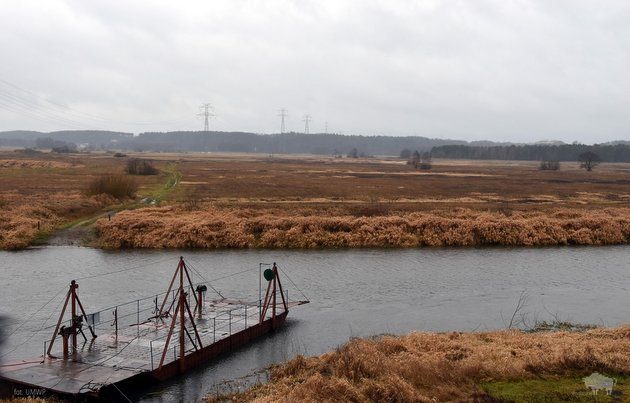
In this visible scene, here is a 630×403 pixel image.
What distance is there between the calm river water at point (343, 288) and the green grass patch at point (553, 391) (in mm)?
9051

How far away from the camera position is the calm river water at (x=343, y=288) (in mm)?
27797

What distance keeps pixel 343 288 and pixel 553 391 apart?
1968cm

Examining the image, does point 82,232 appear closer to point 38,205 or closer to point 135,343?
point 38,205

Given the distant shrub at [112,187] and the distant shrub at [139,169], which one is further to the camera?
the distant shrub at [139,169]

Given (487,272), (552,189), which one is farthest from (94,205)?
(552,189)

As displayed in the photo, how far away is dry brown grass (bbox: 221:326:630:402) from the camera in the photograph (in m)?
19.7

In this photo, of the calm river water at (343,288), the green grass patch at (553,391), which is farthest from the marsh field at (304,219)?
the green grass patch at (553,391)

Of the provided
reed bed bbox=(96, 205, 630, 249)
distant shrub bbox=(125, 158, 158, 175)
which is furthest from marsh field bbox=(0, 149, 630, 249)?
distant shrub bbox=(125, 158, 158, 175)

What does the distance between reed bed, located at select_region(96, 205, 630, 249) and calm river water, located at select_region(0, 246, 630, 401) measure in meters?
2.38

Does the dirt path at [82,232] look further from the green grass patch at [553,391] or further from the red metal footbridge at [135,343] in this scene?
the green grass patch at [553,391]

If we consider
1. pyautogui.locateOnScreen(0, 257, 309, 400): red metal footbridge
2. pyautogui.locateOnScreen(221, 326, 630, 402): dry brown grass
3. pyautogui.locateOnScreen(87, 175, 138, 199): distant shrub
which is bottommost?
pyautogui.locateOnScreen(0, 257, 309, 400): red metal footbridge

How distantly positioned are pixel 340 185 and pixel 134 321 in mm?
73757

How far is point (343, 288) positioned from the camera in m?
38.3

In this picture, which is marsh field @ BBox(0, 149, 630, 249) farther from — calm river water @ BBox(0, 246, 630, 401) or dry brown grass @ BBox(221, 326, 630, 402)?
dry brown grass @ BBox(221, 326, 630, 402)
